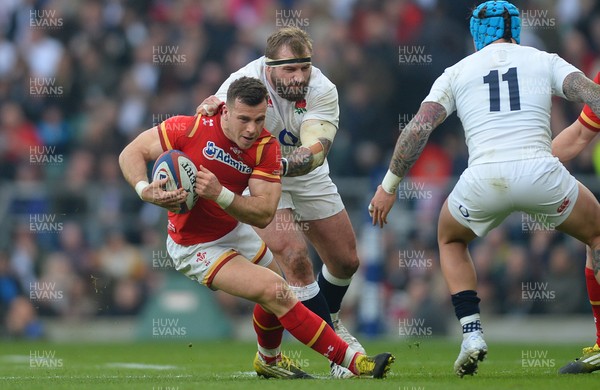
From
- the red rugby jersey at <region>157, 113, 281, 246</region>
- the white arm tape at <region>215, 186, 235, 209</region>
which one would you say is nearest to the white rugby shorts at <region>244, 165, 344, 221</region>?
the red rugby jersey at <region>157, 113, 281, 246</region>

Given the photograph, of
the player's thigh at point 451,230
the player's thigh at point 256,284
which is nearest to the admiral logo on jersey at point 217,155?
the player's thigh at point 256,284

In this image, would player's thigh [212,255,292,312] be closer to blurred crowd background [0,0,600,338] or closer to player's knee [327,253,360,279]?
player's knee [327,253,360,279]

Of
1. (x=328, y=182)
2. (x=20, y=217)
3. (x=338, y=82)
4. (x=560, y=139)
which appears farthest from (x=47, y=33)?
(x=560, y=139)

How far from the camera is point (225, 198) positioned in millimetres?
7152

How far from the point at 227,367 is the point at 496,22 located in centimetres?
360

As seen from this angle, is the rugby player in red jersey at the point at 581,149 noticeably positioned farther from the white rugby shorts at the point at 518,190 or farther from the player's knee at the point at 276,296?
the player's knee at the point at 276,296

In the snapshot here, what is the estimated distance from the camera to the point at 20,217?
14.7 m

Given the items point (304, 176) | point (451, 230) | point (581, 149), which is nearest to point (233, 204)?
point (451, 230)

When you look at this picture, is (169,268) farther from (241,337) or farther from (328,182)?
(328,182)

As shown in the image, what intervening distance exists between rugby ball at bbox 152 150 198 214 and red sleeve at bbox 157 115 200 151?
0.21m

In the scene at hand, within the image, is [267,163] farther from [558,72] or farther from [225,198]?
[558,72]

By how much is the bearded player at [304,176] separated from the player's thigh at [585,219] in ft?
5.97

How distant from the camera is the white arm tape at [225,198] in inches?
281

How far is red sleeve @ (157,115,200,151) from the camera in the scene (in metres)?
7.45
